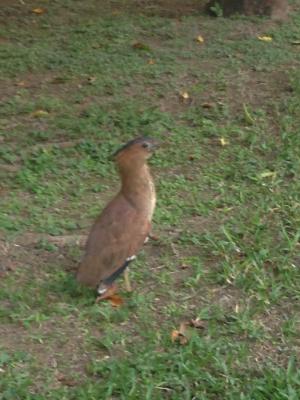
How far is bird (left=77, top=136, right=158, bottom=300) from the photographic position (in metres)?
4.67

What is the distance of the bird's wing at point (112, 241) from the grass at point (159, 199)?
146mm

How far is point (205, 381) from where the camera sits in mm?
4199

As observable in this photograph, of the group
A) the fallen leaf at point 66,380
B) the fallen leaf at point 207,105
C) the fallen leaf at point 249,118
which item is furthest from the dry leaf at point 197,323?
the fallen leaf at point 207,105

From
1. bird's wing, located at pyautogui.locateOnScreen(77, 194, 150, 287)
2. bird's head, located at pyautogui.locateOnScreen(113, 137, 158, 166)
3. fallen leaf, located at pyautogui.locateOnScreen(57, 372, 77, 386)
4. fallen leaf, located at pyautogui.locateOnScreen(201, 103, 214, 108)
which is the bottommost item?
fallen leaf, located at pyautogui.locateOnScreen(57, 372, 77, 386)

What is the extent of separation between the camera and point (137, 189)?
480 centimetres

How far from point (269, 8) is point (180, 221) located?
417 cm

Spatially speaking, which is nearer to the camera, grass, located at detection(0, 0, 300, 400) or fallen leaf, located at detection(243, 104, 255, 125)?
grass, located at detection(0, 0, 300, 400)

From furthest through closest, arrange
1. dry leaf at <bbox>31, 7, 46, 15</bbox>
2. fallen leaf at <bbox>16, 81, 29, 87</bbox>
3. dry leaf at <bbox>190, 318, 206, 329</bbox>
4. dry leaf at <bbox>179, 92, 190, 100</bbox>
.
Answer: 1. dry leaf at <bbox>31, 7, 46, 15</bbox>
2. fallen leaf at <bbox>16, 81, 29, 87</bbox>
3. dry leaf at <bbox>179, 92, 190, 100</bbox>
4. dry leaf at <bbox>190, 318, 206, 329</bbox>

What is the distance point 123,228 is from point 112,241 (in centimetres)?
8

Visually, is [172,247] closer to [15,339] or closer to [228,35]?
[15,339]

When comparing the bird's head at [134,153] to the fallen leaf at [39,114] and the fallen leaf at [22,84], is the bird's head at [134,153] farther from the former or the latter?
the fallen leaf at [22,84]

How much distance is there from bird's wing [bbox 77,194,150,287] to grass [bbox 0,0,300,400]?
0.48ft

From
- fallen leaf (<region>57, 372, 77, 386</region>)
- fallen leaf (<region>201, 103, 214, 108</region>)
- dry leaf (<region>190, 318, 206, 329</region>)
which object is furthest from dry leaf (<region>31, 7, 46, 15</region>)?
fallen leaf (<region>57, 372, 77, 386</region>)

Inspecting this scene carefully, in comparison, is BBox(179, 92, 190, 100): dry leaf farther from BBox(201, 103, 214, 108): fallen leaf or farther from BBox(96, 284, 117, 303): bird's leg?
BBox(96, 284, 117, 303): bird's leg
